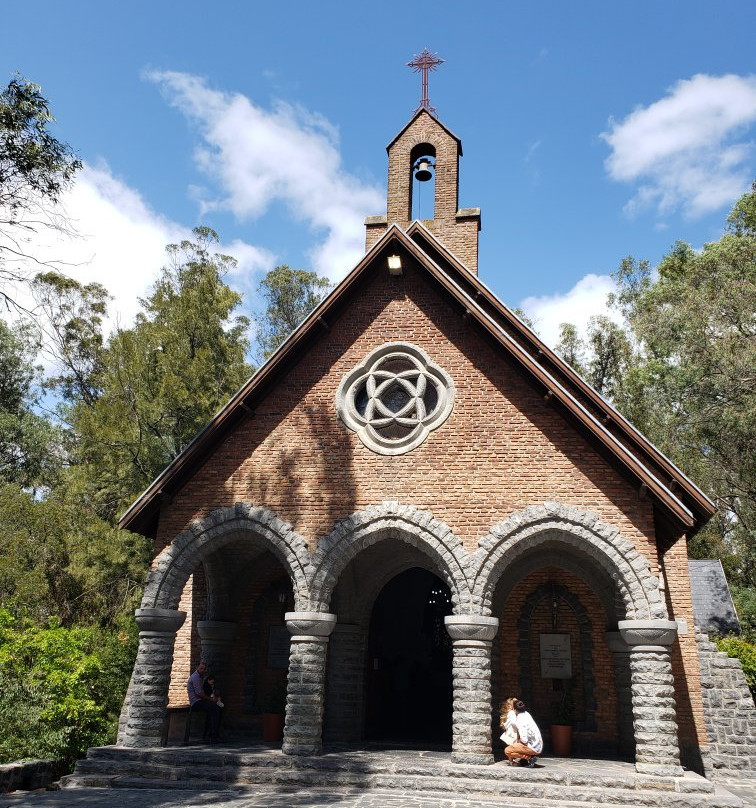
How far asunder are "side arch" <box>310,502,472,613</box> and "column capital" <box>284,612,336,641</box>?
0.14 meters

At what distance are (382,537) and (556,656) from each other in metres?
4.30

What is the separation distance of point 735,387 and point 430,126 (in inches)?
463

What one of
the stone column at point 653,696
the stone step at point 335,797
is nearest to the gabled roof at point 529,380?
the stone column at point 653,696

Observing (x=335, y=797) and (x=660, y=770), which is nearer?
(x=335, y=797)

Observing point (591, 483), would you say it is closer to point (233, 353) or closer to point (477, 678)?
point (477, 678)

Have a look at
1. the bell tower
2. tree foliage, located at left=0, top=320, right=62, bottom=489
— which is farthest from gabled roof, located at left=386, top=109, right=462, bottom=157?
tree foliage, located at left=0, top=320, right=62, bottom=489

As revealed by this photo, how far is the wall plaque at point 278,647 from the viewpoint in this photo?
13.7 meters

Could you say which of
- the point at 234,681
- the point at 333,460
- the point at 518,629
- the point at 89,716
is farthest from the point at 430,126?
the point at 89,716

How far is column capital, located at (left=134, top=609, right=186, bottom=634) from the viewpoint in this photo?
11.1 m

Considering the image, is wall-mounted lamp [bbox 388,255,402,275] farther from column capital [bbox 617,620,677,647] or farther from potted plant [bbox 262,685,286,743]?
potted plant [bbox 262,685,286,743]

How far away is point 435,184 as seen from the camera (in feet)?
55.0

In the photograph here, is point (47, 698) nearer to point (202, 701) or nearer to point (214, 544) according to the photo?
point (202, 701)

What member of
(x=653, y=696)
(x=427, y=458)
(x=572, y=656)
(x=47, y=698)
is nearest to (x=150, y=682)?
(x=47, y=698)

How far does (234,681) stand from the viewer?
1384cm
